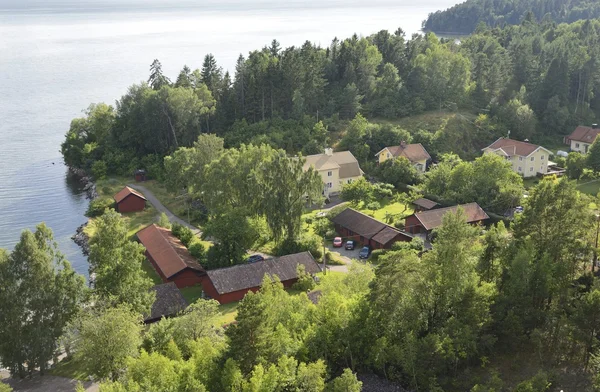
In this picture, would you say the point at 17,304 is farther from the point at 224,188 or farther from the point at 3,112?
the point at 3,112

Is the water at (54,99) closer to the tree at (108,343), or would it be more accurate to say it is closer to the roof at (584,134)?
the tree at (108,343)

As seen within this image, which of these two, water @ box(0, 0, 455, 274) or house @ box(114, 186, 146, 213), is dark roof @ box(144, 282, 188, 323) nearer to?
water @ box(0, 0, 455, 274)

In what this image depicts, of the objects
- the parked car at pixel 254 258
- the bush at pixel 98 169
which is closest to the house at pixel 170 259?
the parked car at pixel 254 258

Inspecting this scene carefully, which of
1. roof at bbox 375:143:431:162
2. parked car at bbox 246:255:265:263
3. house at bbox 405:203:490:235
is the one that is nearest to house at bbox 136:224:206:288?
parked car at bbox 246:255:265:263

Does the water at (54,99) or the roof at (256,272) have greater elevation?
the roof at (256,272)

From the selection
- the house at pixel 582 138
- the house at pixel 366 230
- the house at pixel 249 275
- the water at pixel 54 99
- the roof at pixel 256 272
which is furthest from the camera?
the house at pixel 582 138

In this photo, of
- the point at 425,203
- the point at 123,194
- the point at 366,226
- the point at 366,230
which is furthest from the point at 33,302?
the point at 425,203
